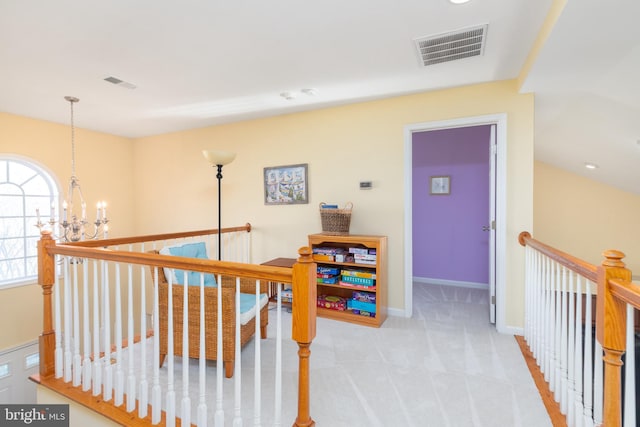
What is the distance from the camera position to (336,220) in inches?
130

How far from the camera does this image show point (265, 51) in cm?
239

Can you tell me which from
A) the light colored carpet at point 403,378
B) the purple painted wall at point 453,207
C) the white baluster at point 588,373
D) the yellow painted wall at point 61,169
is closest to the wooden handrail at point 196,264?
the light colored carpet at point 403,378

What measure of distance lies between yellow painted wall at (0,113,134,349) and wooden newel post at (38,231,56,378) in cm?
249

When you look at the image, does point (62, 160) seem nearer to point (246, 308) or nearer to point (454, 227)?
point (246, 308)

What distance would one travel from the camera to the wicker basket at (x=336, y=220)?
10.8 feet

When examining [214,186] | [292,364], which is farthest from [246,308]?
[214,186]

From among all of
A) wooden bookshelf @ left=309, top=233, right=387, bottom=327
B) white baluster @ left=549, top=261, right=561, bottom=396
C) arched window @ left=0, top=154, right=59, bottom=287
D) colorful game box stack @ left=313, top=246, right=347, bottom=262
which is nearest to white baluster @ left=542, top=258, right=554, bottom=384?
white baluster @ left=549, top=261, right=561, bottom=396

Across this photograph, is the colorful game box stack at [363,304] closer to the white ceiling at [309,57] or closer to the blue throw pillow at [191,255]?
the blue throw pillow at [191,255]

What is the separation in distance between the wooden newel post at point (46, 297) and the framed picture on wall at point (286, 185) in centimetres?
228

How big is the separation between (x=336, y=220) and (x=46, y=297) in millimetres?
2497

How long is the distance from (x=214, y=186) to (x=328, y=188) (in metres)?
1.87

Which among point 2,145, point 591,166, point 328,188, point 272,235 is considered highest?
point 2,145

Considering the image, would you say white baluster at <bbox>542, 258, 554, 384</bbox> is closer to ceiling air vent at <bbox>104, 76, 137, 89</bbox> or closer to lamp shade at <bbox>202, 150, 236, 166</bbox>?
lamp shade at <bbox>202, 150, 236, 166</bbox>

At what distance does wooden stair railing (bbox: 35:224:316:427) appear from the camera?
1.37m
